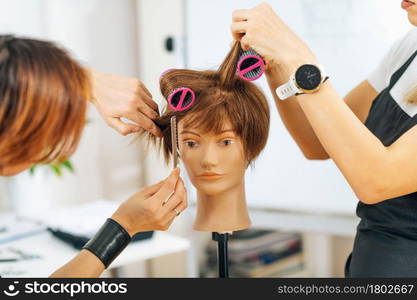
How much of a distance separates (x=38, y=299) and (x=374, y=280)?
653 millimetres

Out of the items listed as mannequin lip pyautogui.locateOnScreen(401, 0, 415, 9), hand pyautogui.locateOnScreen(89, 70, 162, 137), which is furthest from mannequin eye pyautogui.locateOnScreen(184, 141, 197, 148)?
mannequin lip pyautogui.locateOnScreen(401, 0, 415, 9)

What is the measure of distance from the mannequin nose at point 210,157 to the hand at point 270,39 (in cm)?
25

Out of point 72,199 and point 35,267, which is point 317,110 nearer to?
point 35,267

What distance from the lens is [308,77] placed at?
91 cm

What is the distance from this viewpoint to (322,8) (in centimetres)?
189

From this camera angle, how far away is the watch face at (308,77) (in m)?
Answer: 0.91

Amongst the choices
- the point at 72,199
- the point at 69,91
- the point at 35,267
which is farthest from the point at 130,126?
the point at 72,199

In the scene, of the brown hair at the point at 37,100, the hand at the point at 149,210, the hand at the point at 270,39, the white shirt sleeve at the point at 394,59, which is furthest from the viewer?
the white shirt sleeve at the point at 394,59

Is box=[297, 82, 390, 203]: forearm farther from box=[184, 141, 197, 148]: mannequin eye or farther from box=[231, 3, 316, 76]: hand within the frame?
box=[184, 141, 197, 148]: mannequin eye

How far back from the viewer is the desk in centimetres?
160

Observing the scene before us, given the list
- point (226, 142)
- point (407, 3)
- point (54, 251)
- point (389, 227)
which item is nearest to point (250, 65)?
point (226, 142)

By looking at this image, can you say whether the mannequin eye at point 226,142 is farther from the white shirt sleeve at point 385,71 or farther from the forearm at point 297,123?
the white shirt sleeve at point 385,71

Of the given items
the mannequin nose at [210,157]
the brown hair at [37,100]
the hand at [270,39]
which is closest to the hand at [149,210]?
the mannequin nose at [210,157]

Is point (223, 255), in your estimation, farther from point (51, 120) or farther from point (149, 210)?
point (51, 120)
